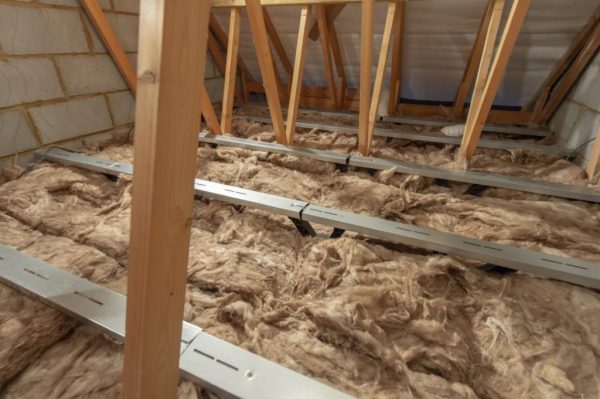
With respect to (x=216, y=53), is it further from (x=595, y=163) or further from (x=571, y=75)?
(x=595, y=163)

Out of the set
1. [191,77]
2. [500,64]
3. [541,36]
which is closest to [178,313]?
[191,77]

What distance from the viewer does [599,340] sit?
810mm

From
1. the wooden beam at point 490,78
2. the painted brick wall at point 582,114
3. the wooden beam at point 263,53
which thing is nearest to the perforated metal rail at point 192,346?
the wooden beam at point 263,53

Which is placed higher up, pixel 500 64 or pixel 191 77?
pixel 500 64

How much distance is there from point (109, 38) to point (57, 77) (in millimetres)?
438

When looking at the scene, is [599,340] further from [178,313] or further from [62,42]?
[62,42]

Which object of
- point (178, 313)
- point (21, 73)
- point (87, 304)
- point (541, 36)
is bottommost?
point (87, 304)

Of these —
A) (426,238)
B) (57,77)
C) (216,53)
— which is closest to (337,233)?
A: (426,238)

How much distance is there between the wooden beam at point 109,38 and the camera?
191 cm

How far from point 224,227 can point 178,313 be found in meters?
0.83

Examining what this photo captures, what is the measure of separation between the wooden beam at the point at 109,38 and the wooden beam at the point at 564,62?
3.05 m

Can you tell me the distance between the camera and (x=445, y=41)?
7.38 ft

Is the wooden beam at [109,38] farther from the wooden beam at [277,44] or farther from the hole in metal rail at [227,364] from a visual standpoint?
the hole in metal rail at [227,364]

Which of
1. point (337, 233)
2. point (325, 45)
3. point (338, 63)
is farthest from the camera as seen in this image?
point (338, 63)
